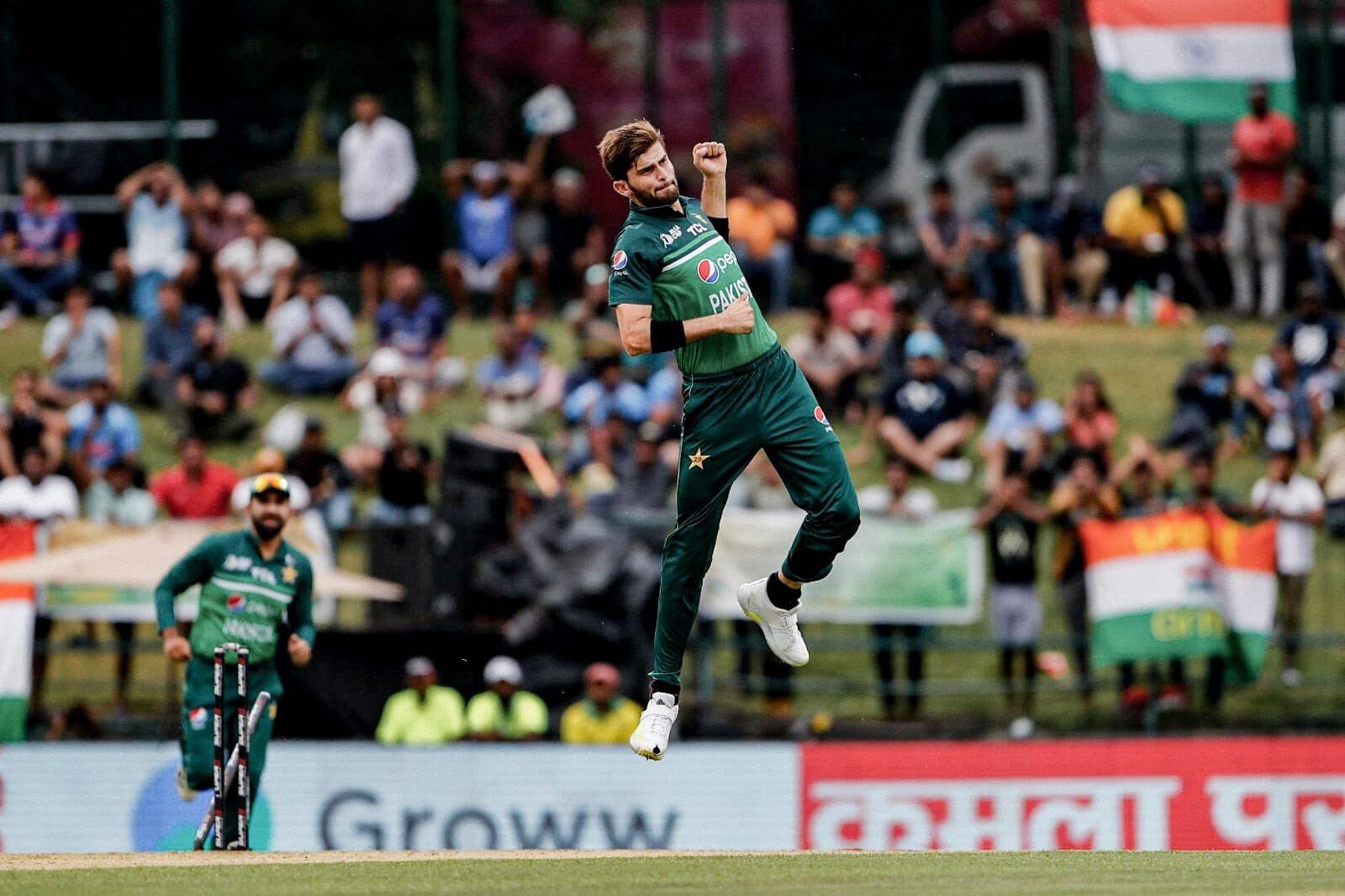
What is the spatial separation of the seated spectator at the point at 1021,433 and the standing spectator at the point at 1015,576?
3.74ft

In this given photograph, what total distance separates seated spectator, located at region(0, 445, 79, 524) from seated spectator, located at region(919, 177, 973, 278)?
909cm

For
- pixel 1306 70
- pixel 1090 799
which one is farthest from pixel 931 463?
pixel 1306 70

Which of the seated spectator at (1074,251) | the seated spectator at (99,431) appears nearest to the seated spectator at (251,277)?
the seated spectator at (99,431)

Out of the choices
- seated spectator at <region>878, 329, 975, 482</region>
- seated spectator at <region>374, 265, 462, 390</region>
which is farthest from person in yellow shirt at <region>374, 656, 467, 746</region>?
seated spectator at <region>374, 265, 462, 390</region>

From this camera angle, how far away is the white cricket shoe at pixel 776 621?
1066cm

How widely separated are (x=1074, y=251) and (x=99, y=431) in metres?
10.5

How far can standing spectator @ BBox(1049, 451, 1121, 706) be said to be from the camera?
18328 millimetres

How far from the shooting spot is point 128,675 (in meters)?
18.1

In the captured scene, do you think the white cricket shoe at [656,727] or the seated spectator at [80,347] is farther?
the seated spectator at [80,347]

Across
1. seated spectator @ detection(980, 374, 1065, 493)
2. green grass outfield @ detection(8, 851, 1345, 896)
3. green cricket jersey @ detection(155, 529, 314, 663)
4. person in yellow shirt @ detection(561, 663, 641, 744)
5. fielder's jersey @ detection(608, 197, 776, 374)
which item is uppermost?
fielder's jersey @ detection(608, 197, 776, 374)

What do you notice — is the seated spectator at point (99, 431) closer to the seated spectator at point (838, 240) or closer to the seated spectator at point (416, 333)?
the seated spectator at point (416, 333)

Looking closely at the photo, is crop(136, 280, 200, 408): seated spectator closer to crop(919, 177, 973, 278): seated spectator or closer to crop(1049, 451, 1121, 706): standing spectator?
crop(919, 177, 973, 278): seated spectator

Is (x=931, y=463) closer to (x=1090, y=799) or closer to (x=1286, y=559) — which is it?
(x=1286, y=559)

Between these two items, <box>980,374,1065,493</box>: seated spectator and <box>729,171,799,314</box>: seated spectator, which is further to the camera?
<box>729,171,799,314</box>: seated spectator
